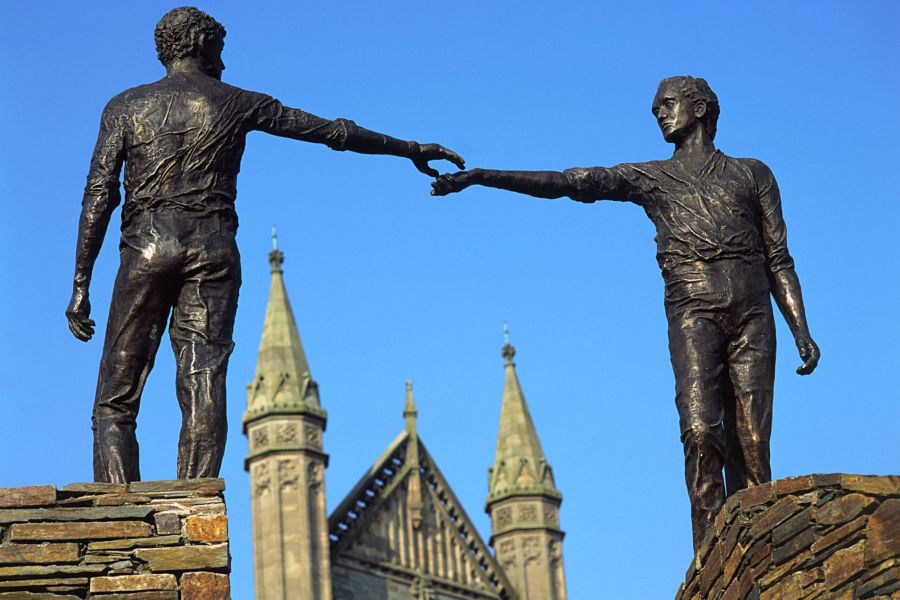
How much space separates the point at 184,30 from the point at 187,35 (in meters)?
0.03

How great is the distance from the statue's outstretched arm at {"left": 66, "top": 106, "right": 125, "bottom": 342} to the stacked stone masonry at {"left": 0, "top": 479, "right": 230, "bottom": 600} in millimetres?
1307

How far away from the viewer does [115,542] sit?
40.6ft

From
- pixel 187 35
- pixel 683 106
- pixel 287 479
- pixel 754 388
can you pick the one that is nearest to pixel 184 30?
pixel 187 35

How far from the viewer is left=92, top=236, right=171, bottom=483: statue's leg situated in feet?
44.0

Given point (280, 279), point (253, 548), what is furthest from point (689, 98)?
point (280, 279)

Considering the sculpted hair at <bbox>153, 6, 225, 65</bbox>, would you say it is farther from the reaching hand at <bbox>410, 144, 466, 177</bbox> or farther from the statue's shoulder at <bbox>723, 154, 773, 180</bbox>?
the statue's shoulder at <bbox>723, 154, 773, 180</bbox>

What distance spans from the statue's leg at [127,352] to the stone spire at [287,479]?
1360 inches

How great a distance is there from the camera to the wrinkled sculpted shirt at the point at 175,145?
1391 cm

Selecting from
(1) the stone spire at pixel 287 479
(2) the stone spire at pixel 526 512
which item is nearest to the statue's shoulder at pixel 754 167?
(1) the stone spire at pixel 287 479

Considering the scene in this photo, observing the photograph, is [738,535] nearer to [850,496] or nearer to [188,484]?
[850,496]

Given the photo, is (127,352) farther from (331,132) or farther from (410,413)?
(410,413)

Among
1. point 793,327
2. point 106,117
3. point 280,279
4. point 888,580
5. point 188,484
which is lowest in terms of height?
point 888,580

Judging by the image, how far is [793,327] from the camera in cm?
1476

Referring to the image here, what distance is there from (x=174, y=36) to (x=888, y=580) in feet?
17.0
